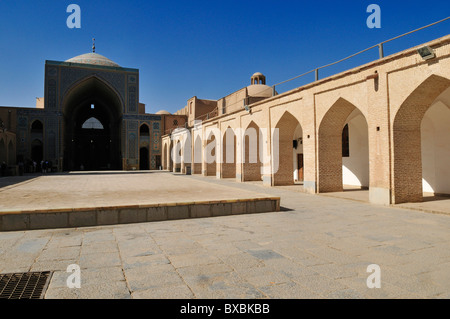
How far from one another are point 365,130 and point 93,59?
32.3m

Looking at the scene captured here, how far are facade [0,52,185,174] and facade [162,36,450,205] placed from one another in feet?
57.9

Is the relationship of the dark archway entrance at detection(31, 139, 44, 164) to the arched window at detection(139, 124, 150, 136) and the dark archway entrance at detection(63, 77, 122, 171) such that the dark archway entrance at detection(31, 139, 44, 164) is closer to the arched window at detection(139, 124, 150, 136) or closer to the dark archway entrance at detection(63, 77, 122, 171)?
the dark archway entrance at detection(63, 77, 122, 171)

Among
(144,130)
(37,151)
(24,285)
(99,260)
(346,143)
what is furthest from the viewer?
(144,130)

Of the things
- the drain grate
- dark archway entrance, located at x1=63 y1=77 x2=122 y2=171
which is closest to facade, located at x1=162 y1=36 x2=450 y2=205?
the drain grate

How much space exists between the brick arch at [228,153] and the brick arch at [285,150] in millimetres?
5325

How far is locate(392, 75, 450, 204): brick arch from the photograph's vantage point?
26.1ft

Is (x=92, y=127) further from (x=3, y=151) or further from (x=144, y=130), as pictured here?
(x=3, y=151)

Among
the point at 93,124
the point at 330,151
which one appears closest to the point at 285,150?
the point at 330,151

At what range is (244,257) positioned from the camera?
379cm

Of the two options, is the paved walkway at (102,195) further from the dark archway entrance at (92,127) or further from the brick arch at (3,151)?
the dark archway entrance at (92,127)

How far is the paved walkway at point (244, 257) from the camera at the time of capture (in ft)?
9.27

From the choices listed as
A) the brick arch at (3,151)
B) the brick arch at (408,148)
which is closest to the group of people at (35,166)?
the brick arch at (3,151)

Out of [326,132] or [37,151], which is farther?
[37,151]
